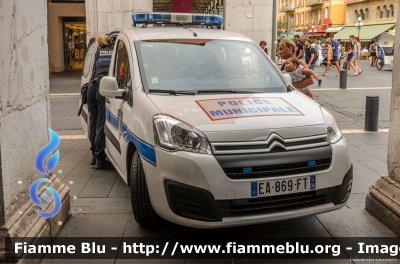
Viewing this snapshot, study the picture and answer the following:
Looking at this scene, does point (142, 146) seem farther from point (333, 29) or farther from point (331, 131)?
point (333, 29)

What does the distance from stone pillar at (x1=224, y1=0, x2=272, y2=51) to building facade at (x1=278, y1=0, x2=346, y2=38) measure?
4332 centimetres

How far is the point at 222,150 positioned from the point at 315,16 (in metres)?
80.8

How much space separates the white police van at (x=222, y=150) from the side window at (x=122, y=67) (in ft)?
0.85

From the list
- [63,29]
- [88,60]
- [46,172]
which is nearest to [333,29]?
[63,29]

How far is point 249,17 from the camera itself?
1789cm

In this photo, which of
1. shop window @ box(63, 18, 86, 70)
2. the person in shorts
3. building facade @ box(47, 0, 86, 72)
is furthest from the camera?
shop window @ box(63, 18, 86, 70)

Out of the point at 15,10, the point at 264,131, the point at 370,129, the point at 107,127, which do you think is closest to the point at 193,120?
the point at 264,131

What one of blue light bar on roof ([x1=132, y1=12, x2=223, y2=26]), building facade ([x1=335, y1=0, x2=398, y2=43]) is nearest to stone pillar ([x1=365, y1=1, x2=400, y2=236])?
blue light bar on roof ([x1=132, y1=12, x2=223, y2=26])

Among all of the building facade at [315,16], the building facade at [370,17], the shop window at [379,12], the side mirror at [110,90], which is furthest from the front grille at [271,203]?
the shop window at [379,12]

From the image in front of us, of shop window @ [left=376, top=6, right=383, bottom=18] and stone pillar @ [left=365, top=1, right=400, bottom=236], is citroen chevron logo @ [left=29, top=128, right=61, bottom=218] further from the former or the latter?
shop window @ [left=376, top=6, right=383, bottom=18]

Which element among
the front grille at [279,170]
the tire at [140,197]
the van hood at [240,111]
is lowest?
the tire at [140,197]

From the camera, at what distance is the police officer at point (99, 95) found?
232 inches

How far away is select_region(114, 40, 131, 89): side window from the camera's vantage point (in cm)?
474

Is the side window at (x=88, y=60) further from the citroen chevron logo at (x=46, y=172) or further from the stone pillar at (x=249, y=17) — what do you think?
the stone pillar at (x=249, y=17)
